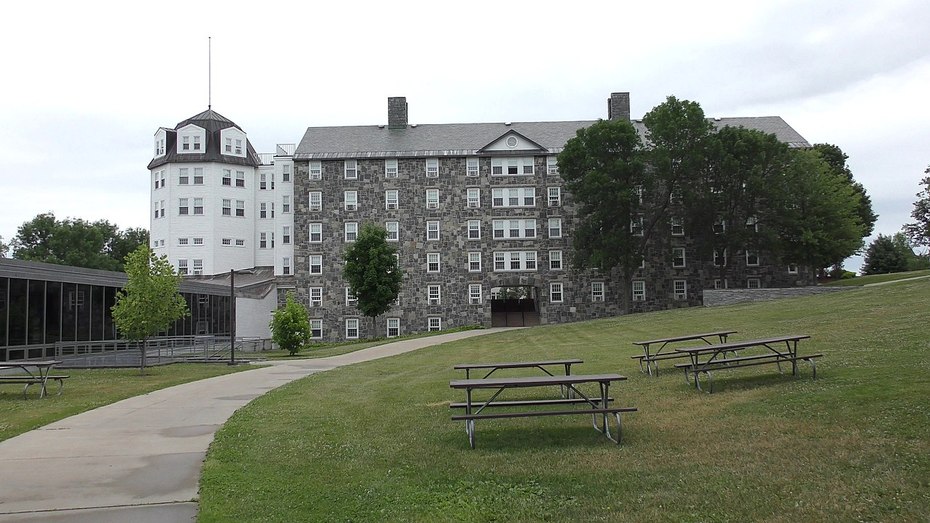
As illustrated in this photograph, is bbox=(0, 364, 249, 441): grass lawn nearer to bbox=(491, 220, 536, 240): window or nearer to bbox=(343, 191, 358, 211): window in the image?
bbox=(343, 191, 358, 211): window

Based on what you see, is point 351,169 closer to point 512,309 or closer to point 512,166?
point 512,166

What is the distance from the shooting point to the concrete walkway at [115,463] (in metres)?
7.34

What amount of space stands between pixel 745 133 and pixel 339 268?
103ft

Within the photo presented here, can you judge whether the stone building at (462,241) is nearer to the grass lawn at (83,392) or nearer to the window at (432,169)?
the window at (432,169)

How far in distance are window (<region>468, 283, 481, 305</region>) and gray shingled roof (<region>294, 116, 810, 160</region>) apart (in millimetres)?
10398

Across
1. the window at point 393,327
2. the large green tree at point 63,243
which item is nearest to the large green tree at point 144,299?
the window at point 393,327

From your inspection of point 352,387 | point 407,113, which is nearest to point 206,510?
point 352,387

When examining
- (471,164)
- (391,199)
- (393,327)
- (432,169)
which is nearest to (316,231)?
(391,199)

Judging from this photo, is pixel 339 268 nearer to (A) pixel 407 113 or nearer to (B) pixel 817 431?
(A) pixel 407 113

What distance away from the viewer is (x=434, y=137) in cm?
6197

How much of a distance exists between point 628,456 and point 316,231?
5354cm

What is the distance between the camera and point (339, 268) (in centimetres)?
5956

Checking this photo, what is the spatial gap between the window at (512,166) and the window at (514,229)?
3816mm

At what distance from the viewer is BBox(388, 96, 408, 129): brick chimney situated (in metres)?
64.6
